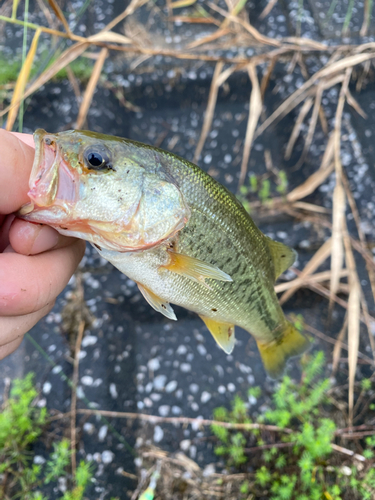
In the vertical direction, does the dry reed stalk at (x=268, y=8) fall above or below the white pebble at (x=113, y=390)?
above

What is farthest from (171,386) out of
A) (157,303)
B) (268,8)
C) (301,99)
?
(268,8)

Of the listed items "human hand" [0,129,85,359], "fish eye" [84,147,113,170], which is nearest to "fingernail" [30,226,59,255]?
"human hand" [0,129,85,359]

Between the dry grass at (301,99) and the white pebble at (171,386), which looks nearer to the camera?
the dry grass at (301,99)

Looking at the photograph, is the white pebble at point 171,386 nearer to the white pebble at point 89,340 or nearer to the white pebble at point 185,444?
the white pebble at point 185,444

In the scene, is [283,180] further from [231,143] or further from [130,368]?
[130,368]

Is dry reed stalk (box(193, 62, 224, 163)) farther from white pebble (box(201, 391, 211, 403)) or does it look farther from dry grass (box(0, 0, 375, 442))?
white pebble (box(201, 391, 211, 403))

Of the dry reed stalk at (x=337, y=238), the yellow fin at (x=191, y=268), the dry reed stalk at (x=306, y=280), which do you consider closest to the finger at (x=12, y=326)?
the yellow fin at (x=191, y=268)

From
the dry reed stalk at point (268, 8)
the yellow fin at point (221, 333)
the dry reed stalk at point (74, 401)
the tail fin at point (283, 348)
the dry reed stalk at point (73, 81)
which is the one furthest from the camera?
the dry reed stalk at point (268, 8)

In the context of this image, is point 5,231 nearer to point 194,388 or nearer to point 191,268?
→ point 191,268
